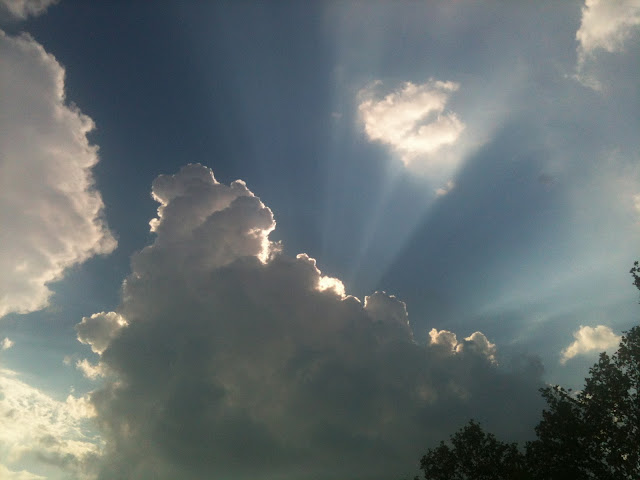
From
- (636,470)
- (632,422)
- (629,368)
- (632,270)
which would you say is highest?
(632,270)

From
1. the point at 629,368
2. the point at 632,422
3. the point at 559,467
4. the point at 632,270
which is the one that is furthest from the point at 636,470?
the point at 632,270

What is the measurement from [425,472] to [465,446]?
665 cm

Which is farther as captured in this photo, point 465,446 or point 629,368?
point 465,446

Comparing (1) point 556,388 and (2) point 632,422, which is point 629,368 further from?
(1) point 556,388

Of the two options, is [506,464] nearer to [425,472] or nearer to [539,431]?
[539,431]

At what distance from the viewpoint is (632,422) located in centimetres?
3466

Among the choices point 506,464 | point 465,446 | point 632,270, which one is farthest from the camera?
point 465,446

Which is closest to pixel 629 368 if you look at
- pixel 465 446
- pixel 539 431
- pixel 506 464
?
pixel 539 431

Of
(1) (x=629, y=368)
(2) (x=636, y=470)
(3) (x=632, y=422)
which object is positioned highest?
(1) (x=629, y=368)

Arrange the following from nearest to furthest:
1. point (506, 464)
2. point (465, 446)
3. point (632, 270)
A: 1. point (632, 270)
2. point (506, 464)
3. point (465, 446)

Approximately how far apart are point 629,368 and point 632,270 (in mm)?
10497

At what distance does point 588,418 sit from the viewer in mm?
37625

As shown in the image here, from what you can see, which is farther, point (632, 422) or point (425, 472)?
point (425, 472)

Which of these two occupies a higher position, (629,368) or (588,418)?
(629,368)
